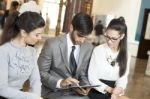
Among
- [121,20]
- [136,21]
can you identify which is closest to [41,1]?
[136,21]

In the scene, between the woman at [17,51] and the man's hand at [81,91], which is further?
the man's hand at [81,91]

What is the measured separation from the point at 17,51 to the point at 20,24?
0.19 meters

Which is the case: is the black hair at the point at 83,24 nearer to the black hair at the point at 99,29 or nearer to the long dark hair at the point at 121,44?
the long dark hair at the point at 121,44

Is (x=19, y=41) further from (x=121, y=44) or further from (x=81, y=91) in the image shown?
(x=121, y=44)

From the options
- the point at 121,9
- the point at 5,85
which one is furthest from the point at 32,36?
the point at 121,9

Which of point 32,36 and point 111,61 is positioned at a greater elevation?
point 32,36

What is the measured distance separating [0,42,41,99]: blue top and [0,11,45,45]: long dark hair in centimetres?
6

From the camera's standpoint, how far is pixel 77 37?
2.53 metres

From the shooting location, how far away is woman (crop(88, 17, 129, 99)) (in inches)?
110

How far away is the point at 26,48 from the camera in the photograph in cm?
224

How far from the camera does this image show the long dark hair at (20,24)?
83.7 inches

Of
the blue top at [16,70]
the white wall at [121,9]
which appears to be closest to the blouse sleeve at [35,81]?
the blue top at [16,70]

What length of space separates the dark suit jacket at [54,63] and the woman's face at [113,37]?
0.29 m

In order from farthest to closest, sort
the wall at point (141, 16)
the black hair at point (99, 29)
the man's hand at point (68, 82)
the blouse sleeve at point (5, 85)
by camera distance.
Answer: the wall at point (141, 16) < the black hair at point (99, 29) < the man's hand at point (68, 82) < the blouse sleeve at point (5, 85)
